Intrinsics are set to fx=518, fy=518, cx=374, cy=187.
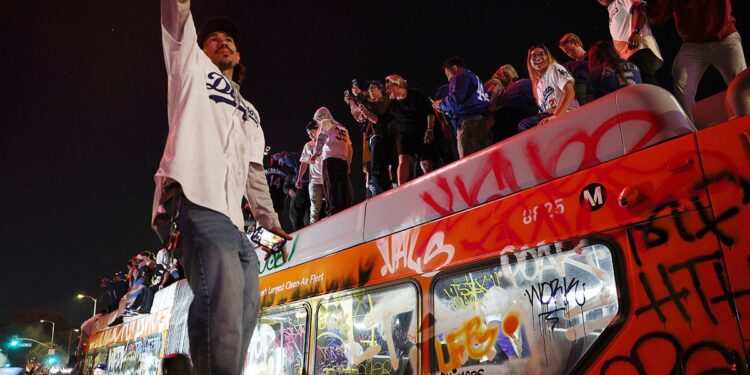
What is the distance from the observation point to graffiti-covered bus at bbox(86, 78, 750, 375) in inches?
87.9

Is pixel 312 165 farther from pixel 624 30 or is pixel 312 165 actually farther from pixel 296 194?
pixel 624 30

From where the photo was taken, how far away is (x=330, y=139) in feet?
24.5

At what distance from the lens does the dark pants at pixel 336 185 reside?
23.1 ft

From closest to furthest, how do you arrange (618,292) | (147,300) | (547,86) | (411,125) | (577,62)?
(618,292) → (547,86) → (577,62) → (411,125) → (147,300)

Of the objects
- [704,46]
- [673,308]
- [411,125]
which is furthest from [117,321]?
[704,46]

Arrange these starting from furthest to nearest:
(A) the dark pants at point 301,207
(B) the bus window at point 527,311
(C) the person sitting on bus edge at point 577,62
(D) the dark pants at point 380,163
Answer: (A) the dark pants at point 301,207 → (D) the dark pants at point 380,163 → (C) the person sitting on bus edge at point 577,62 → (B) the bus window at point 527,311

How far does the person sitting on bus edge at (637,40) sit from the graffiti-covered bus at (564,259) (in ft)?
5.52

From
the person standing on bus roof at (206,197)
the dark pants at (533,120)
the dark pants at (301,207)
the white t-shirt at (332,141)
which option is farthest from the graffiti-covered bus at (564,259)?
the dark pants at (301,207)

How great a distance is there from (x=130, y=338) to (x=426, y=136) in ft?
20.4

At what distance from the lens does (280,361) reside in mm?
4715

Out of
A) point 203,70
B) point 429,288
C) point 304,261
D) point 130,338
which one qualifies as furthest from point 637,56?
point 130,338

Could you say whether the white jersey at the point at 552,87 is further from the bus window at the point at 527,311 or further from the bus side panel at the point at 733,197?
the bus side panel at the point at 733,197

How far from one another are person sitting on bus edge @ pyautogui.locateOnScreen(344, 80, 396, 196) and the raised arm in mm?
4658

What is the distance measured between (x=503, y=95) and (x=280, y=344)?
3.36 m
